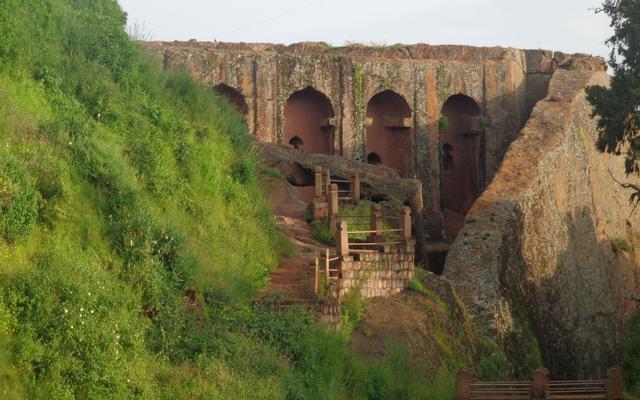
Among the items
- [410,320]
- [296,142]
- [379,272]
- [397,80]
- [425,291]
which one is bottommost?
[410,320]

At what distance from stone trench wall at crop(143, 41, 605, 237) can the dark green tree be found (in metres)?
11.4

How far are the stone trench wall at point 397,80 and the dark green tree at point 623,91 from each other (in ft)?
37.4

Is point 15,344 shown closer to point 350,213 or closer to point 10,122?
point 10,122

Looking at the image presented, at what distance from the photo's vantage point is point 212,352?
17812mm

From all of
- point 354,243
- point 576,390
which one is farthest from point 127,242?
point 576,390

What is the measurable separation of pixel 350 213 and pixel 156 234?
900 centimetres

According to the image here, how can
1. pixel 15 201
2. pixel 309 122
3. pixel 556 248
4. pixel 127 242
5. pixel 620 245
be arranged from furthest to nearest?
pixel 309 122, pixel 620 245, pixel 556 248, pixel 127 242, pixel 15 201

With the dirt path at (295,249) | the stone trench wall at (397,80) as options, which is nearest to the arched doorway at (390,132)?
the stone trench wall at (397,80)

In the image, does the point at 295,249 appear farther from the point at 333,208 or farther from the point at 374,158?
the point at 374,158

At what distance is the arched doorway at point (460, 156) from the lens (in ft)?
125

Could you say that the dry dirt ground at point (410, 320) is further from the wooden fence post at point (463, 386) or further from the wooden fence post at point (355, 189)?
the wooden fence post at point (355, 189)

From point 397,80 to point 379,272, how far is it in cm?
1418

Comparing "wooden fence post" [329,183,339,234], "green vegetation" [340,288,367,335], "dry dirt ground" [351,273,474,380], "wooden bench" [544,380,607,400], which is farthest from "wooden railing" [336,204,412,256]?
"wooden bench" [544,380,607,400]

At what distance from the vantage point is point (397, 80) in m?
36.4
